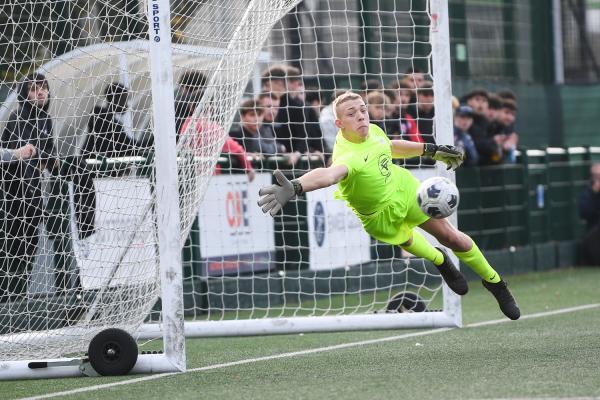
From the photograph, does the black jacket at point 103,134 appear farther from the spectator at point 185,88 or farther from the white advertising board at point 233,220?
the white advertising board at point 233,220

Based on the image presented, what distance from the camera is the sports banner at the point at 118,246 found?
8.73 metres

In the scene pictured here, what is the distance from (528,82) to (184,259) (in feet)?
25.1

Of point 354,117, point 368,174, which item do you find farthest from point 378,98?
point 368,174

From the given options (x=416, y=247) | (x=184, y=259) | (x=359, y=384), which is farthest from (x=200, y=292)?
(x=359, y=384)

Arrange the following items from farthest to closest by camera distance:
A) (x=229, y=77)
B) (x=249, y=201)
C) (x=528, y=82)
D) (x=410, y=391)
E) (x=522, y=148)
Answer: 1. (x=528, y=82)
2. (x=522, y=148)
3. (x=249, y=201)
4. (x=229, y=77)
5. (x=410, y=391)

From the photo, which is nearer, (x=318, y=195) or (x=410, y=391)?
(x=410, y=391)

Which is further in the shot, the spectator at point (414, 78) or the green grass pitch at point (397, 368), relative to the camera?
the spectator at point (414, 78)

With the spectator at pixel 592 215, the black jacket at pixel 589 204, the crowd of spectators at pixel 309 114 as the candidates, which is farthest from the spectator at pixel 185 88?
the black jacket at pixel 589 204

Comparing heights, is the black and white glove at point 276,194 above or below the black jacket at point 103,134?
below

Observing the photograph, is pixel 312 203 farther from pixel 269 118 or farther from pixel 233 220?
pixel 269 118

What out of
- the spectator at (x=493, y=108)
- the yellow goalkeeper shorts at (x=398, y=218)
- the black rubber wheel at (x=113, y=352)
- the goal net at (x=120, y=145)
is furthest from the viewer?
the spectator at (x=493, y=108)

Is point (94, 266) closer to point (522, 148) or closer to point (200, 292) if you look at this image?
point (200, 292)

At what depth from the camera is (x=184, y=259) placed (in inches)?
480

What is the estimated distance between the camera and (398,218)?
29.5 feet
